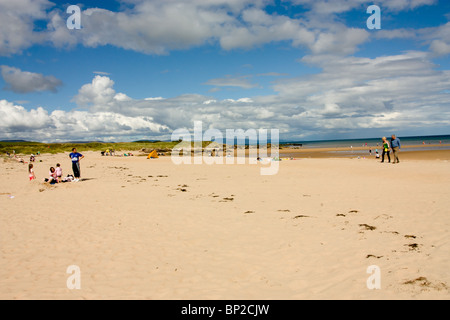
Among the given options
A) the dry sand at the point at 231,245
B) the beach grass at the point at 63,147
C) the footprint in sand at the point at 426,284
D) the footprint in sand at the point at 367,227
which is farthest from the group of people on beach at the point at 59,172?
the beach grass at the point at 63,147

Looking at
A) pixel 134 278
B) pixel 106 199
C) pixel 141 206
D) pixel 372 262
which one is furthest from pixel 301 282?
pixel 106 199

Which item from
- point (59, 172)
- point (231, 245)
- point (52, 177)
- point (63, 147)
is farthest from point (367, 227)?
point (63, 147)

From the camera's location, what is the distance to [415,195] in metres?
12.8

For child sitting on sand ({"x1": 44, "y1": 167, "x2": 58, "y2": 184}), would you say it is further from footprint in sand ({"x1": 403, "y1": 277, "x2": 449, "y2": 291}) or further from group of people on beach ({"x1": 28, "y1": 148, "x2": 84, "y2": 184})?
footprint in sand ({"x1": 403, "y1": 277, "x2": 449, "y2": 291})

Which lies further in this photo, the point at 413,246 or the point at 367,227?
the point at 367,227

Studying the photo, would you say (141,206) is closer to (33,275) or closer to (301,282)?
(33,275)

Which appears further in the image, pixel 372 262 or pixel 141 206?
pixel 141 206

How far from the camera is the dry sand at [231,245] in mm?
5496

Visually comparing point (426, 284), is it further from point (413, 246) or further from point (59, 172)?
point (59, 172)

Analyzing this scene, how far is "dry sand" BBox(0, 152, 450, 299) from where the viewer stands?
18.0 ft

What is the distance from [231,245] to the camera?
25.6ft

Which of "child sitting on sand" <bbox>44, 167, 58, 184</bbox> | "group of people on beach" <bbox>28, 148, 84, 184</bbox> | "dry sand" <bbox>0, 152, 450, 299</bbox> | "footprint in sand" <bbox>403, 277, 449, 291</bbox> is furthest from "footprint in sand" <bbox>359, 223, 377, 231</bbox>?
"child sitting on sand" <bbox>44, 167, 58, 184</bbox>

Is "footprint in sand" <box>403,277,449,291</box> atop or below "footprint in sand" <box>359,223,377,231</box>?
below
